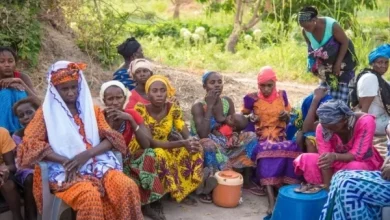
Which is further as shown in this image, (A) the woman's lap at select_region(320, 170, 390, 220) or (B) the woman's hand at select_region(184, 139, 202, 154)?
(B) the woman's hand at select_region(184, 139, 202, 154)

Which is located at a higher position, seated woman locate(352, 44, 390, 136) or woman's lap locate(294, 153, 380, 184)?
seated woman locate(352, 44, 390, 136)

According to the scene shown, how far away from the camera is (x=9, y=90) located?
178 inches

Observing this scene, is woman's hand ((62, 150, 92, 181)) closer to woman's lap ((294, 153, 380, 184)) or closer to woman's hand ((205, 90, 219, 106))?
woman's hand ((205, 90, 219, 106))

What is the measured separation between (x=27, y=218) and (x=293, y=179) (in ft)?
7.24

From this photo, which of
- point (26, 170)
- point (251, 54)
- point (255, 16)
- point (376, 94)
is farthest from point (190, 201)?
point (255, 16)

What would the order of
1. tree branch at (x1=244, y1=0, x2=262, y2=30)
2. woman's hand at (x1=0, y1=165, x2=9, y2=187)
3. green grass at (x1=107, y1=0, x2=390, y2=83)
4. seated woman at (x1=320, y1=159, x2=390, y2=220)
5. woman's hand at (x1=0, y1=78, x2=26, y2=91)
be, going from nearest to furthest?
seated woman at (x1=320, y1=159, x2=390, y2=220) → woman's hand at (x1=0, y1=165, x2=9, y2=187) → woman's hand at (x1=0, y1=78, x2=26, y2=91) → green grass at (x1=107, y1=0, x2=390, y2=83) → tree branch at (x1=244, y1=0, x2=262, y2=30)

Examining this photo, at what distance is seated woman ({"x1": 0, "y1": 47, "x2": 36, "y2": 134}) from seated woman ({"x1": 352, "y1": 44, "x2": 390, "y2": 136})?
2.85 metres

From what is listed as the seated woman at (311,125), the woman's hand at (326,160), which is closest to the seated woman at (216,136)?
the seated woman at (311,125)

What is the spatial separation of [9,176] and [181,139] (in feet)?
4.76

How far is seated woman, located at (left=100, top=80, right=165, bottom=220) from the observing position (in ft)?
13.9

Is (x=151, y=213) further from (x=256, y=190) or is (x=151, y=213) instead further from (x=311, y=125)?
(x=311, y=125)

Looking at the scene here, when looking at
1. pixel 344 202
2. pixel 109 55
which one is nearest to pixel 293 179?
pixel 344 202

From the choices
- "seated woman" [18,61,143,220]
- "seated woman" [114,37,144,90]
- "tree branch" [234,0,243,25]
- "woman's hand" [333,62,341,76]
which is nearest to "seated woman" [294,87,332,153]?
"woman's hand" [333,62,341,76]

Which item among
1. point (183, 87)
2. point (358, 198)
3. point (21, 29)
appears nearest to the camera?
point (358, 198)
